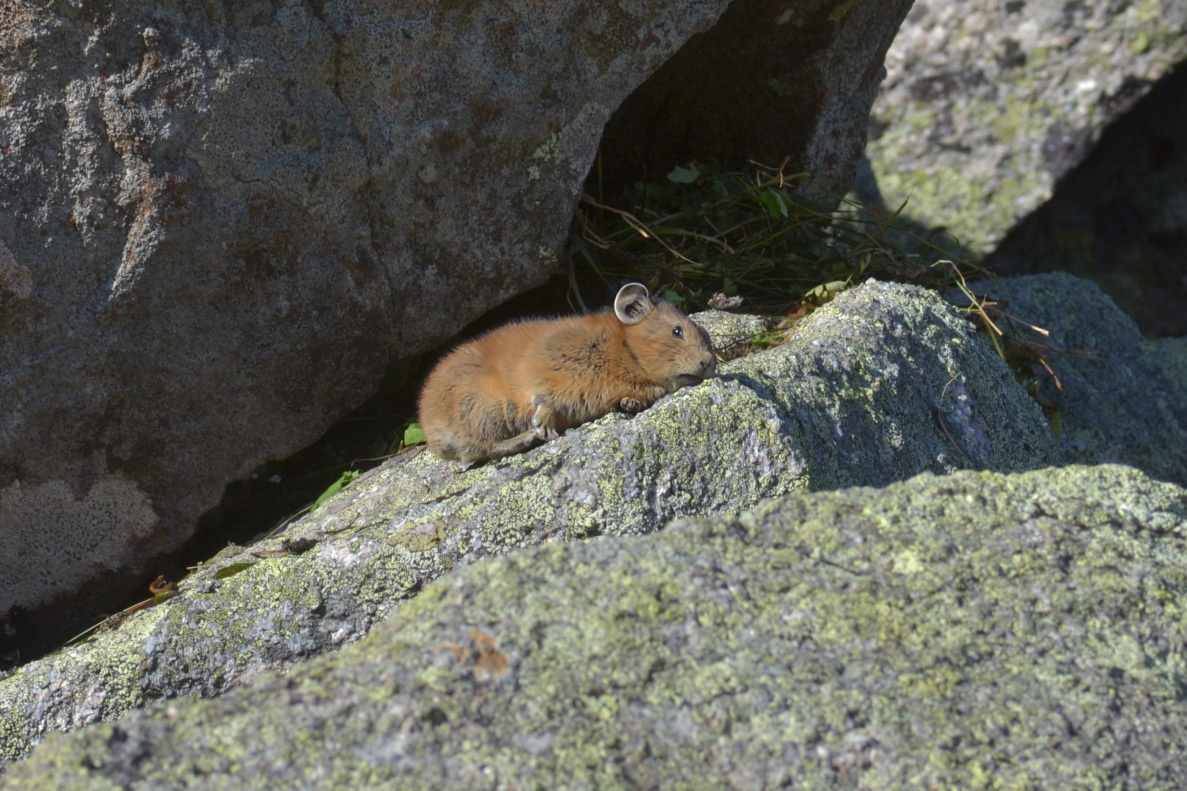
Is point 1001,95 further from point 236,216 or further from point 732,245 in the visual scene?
point 236,216

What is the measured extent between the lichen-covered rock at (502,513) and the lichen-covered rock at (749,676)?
89cm

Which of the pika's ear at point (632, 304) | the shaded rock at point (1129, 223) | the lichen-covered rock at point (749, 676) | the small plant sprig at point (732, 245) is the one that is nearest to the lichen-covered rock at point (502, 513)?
the pika's ear at point (632, 304)

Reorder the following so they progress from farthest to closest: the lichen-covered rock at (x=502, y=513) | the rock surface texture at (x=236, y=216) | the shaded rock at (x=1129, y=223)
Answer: the shaded rock at (x=1129, y=223) → the rock surface texture at (x=236, y=216) → the lichen-covered rock at (x=502, y=513)

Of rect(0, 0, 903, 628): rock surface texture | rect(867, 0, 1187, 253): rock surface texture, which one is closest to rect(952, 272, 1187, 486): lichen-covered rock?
rect(867, 0, 1187, 253): rock surface texture

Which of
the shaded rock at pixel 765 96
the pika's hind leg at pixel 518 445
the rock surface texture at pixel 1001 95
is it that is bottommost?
the rock surface texture at pixel 1001 95

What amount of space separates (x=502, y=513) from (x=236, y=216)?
5.41 feet

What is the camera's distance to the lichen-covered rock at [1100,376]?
5.78 metres

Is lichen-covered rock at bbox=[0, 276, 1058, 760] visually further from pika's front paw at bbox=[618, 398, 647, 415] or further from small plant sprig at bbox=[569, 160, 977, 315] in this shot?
small plant sprig at bbox=[569, 160, 977, 315]

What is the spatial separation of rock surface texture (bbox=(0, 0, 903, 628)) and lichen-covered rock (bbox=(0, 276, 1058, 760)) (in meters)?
0.65

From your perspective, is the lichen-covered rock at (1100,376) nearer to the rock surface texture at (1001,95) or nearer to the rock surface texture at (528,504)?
the rock surface texture at (528,504)

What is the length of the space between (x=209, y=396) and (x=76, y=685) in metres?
1.28

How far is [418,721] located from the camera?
95.0 inches

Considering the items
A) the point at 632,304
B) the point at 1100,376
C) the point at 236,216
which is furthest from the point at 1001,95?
the point at 236,216

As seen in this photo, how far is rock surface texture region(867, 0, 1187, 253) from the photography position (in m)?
8.65
